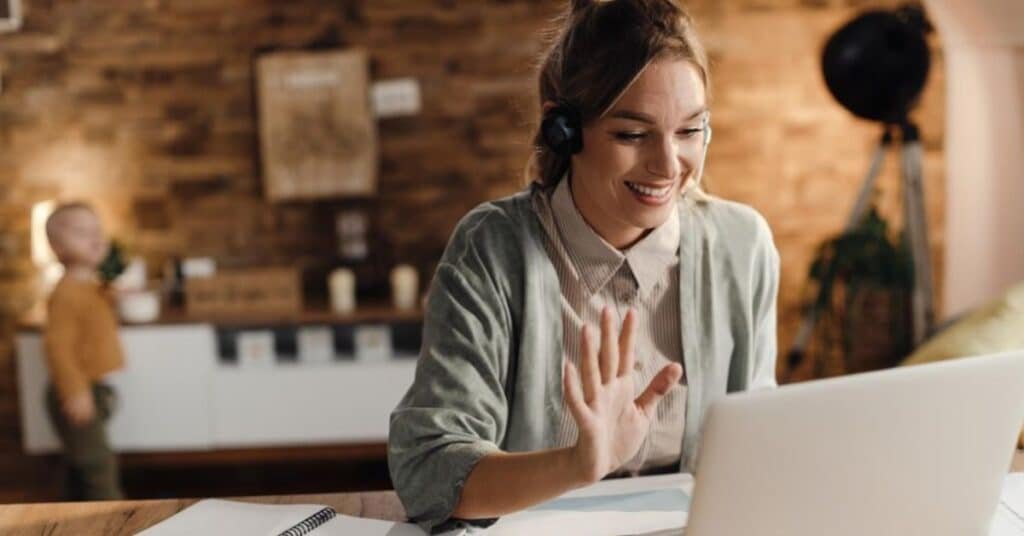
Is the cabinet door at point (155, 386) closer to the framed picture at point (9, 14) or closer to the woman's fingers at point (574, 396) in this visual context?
the framed picture at point (9, 14)

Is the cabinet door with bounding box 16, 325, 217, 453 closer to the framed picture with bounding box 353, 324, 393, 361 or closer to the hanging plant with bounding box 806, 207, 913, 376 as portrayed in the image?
the framed picture with bounding box 353, 324, 393, 361

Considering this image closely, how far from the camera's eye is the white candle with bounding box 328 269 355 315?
13.8 feet

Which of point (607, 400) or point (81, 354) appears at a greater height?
point (607, 400)

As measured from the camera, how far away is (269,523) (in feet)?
4.95

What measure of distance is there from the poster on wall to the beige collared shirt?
8.88 feet

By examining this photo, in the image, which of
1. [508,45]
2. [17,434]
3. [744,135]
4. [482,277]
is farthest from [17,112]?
[482,277]

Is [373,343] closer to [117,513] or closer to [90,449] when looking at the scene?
[90,449]

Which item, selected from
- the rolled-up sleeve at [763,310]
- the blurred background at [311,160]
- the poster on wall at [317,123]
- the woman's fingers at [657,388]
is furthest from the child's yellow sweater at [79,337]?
the woman's fingers at [657,388]

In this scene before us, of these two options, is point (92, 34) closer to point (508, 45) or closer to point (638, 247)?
point (508, 45)

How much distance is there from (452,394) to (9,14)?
→ 3378mm

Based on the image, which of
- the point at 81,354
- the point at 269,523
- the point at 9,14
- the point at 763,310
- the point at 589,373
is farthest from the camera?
the point at 9,14

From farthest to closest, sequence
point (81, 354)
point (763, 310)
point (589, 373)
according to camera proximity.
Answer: point (81, 354) < point (763, 310) < point (589, 373)

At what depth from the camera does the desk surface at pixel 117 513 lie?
1.58 metres

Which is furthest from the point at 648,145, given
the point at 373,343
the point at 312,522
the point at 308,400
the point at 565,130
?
the point at 308,400
